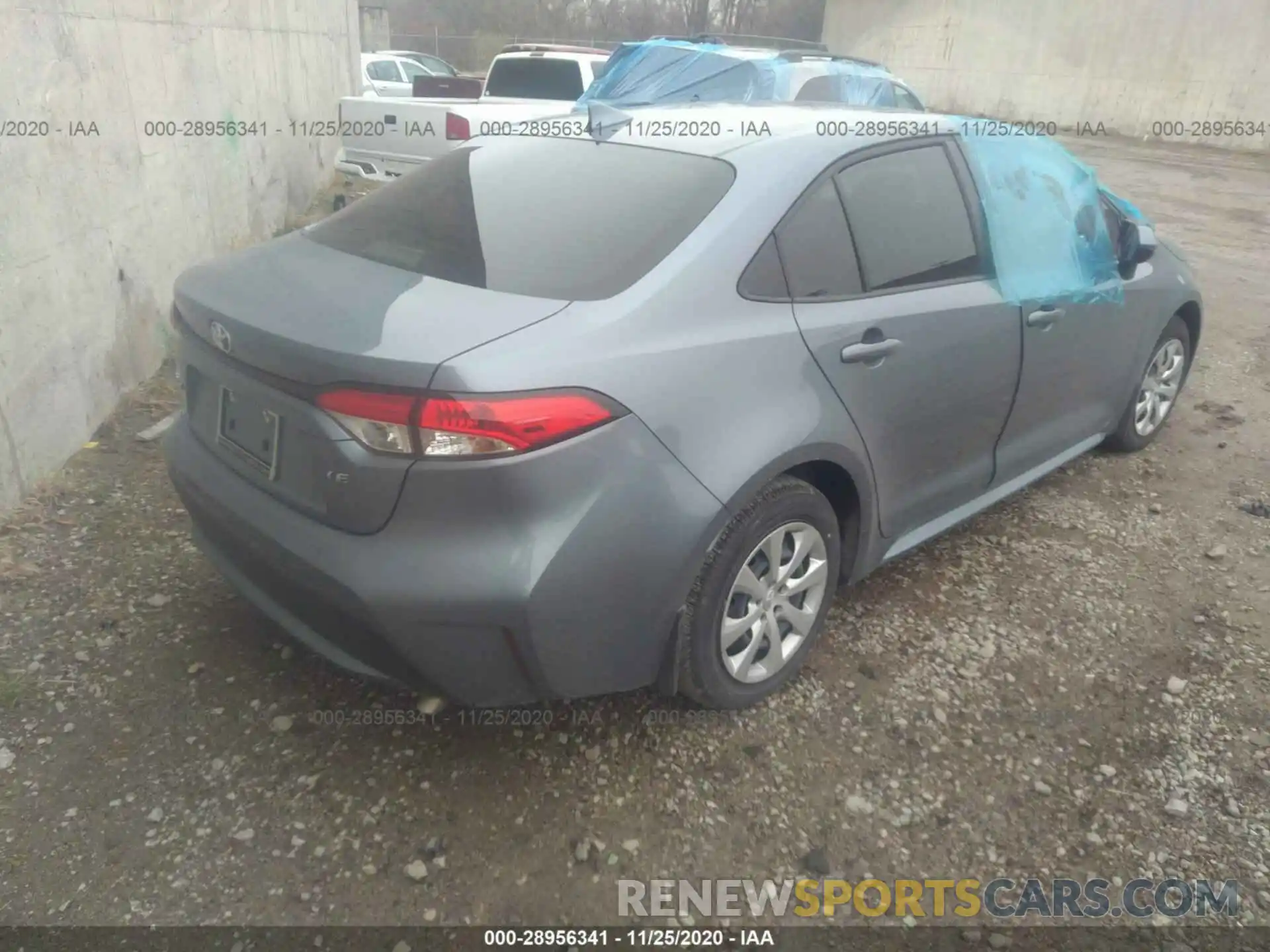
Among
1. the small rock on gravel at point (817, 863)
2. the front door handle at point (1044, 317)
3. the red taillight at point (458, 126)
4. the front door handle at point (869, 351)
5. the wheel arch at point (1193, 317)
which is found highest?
the red taillight at point (458, 126)

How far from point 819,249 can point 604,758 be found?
1520mm

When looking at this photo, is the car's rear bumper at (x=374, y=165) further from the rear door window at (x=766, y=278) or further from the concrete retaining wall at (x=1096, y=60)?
the concrete retaining wall at (x=1096, y=60)

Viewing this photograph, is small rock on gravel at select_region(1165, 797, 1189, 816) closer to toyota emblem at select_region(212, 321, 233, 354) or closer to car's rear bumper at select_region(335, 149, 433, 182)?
toyota emblem at select_region(212, 321, 233, 354)

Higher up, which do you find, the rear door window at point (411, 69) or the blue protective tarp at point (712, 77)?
the blue protective tarp at point (712, 77)

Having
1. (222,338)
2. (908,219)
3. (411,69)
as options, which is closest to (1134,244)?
(908,219)

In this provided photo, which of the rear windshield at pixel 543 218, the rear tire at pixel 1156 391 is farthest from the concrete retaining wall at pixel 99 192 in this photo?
the rear tire at pixel 1156 391

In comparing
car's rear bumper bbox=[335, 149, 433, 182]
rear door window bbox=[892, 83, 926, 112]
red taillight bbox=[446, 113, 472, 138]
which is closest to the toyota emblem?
red taillight bbox=[446, 113, 472, 138]

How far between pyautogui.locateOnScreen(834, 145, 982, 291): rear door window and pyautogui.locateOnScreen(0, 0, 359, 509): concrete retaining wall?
3.08m

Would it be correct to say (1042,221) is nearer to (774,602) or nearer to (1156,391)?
(1156,391)

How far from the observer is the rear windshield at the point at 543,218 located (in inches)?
86.4

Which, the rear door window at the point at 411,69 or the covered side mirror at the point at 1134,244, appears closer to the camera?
the covered side mirror at the point at 1134,244

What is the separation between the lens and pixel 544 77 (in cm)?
917

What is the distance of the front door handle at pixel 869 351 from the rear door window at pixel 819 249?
16cm

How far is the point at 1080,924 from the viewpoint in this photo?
204 cm
